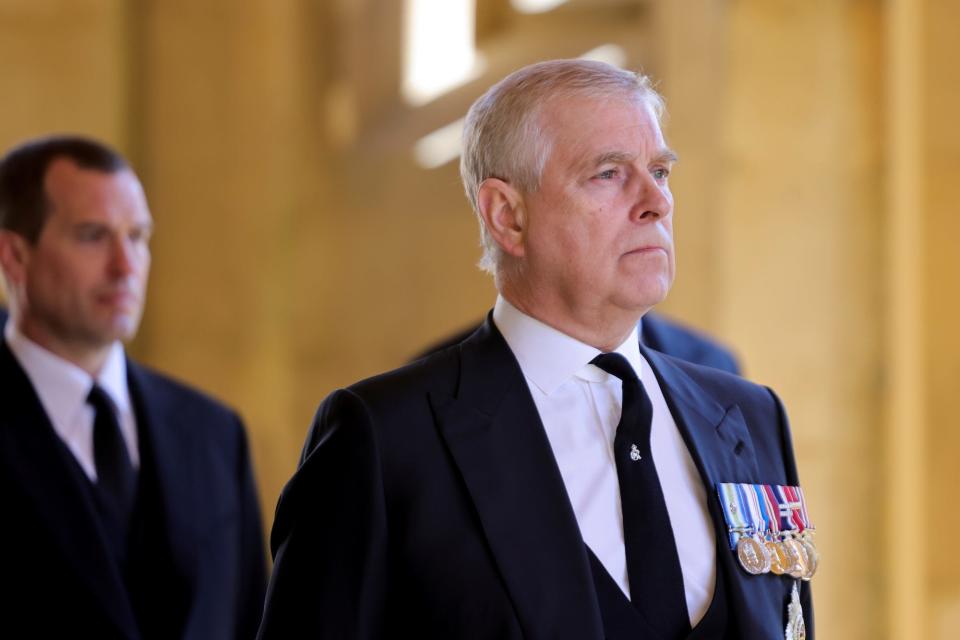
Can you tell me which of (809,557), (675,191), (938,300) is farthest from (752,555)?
(675,191)

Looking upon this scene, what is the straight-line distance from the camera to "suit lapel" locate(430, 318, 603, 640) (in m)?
2.17

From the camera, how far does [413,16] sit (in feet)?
24.6

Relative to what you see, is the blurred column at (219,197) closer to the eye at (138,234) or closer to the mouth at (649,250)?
the eye at (138,234)

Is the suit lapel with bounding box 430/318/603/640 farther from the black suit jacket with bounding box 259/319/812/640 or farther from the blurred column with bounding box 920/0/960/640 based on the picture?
the blurred column with bounding box 920/0/960/640

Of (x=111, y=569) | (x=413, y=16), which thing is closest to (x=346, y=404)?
(x=111, y=569)

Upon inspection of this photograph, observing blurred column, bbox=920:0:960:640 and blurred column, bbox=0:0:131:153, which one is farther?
blurred column, bbox=0:0:131:153

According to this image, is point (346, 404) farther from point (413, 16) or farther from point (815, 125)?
point (413, 16)

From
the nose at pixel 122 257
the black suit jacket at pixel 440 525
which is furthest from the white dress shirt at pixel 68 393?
the black suit jacket at pixel 440 525

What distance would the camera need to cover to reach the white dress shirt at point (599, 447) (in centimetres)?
229

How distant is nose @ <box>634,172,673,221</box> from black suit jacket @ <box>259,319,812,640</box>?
12.4 inches

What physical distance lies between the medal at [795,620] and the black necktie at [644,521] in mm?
240

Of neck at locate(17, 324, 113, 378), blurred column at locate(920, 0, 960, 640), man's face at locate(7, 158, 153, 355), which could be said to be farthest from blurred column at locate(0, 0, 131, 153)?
blurred column at locate(920, 0, 960, 640)

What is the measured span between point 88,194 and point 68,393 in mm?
526

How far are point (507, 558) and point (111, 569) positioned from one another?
1634mm
